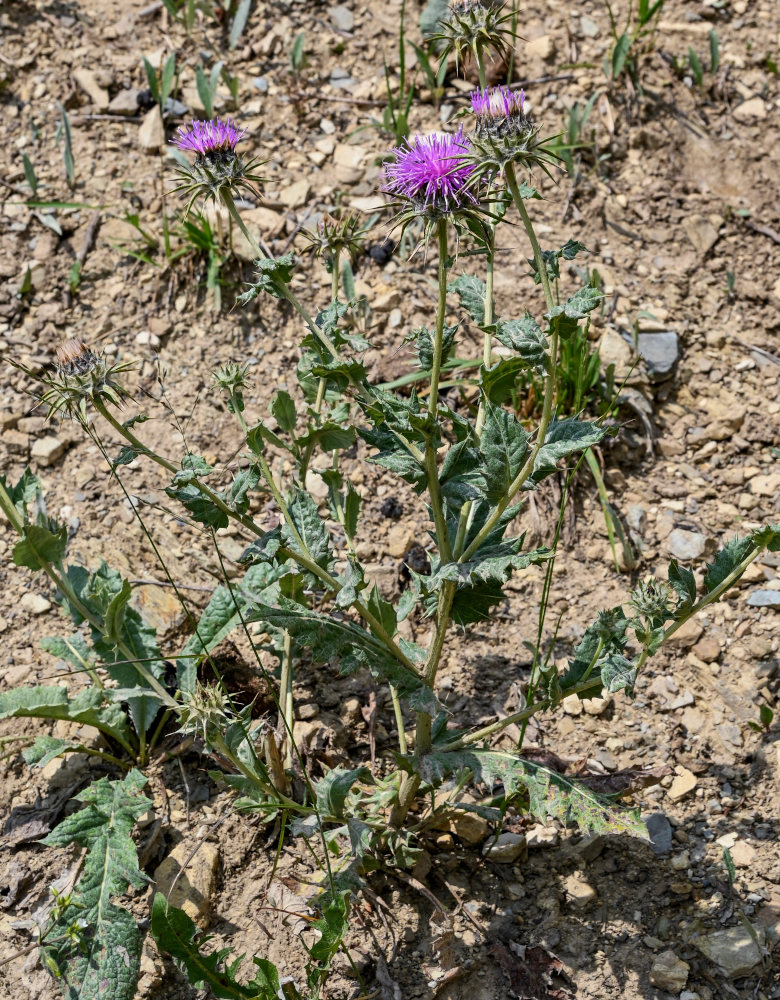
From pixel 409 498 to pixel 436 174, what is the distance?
6.70 ft

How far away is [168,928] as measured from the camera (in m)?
2.89

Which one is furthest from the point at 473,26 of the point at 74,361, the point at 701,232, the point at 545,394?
the point at 701,232

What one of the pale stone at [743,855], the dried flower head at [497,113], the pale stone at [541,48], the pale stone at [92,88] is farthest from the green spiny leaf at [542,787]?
the pale stone at [92,88]

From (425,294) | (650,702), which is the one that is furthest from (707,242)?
(650,702)

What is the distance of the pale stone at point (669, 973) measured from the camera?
3.04 m

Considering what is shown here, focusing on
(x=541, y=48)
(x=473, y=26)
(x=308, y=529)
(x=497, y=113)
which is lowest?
(x=308, y=529)

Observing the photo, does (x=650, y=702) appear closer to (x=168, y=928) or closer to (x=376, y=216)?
(x=168, y=928)

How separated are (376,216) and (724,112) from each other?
6.98ft

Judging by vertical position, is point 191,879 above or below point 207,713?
below

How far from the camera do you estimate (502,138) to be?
254 cm

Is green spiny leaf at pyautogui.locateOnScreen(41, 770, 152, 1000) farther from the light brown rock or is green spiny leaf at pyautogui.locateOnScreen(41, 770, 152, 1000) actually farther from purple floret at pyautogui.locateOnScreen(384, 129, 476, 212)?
purple floret at pyautogui.locateOnScreen(384, 129, 476, 212)

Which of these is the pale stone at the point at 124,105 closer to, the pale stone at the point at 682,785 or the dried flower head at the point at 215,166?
the dried flower head at the point at 215,166

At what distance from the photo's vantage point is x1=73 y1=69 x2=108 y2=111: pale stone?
5.74 metres

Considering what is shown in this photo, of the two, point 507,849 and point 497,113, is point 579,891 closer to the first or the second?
point 507,849
